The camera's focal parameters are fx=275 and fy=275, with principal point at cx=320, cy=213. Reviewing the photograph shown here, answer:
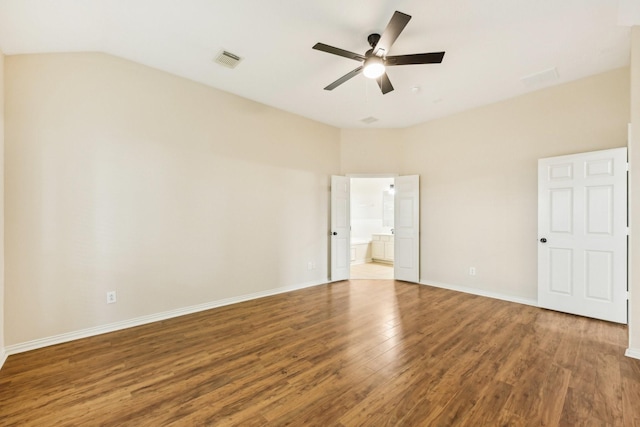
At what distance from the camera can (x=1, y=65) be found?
2.58m

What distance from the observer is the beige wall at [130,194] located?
2742mm

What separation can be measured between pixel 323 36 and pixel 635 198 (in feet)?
10.9

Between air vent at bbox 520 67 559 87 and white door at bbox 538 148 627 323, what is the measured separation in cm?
105

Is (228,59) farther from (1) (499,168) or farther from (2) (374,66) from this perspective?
(1) (499,168)

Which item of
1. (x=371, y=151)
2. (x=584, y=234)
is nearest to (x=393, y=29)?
(x=371, y=151)

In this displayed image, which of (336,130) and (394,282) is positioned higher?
(336,130)

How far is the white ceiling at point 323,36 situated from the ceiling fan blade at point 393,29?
27 centimetres

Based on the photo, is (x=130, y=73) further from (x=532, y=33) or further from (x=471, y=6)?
(x=532, y=33)

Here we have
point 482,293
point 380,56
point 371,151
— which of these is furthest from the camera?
point 371,151

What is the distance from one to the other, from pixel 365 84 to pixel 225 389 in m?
3.85

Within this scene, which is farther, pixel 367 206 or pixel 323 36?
pixel 367 206

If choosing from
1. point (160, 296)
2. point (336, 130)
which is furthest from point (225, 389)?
point (336, 130)

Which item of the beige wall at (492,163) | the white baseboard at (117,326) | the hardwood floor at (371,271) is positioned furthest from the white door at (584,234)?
the white baseboard at (117,326)

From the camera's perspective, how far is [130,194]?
10.7 feet
